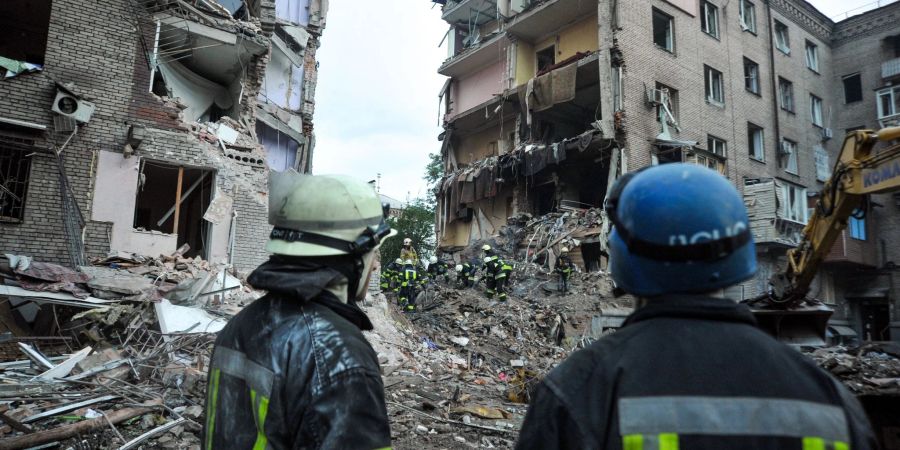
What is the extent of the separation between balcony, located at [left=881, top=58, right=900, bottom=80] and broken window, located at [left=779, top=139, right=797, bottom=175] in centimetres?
→ 528

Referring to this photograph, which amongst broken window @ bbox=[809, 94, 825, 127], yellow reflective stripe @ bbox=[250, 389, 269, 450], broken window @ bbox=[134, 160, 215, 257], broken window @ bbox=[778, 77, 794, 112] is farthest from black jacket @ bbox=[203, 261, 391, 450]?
broken window @ bbox=[809, 94, 825, 127]

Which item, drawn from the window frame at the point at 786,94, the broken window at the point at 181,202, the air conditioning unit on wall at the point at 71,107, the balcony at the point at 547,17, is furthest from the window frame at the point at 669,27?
the air conditioning unit on wall at the point at 71,107

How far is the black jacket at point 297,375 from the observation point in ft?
4.99

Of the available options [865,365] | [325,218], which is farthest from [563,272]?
[325,218]

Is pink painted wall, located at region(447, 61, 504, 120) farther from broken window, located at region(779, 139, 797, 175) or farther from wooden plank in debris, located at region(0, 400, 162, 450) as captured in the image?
wooden plank in debris, located at region(0, 400, 162, 450)

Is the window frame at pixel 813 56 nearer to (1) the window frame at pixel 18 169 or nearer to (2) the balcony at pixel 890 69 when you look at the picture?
(2) the balcony at pixel 890 69

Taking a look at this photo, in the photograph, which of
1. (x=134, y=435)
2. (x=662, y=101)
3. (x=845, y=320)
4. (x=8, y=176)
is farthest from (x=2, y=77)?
(x=845, y=320)

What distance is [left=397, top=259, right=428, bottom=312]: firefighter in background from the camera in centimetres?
1430

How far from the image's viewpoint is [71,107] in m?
9.68

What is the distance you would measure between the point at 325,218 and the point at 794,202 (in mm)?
23581

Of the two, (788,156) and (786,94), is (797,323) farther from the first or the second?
(786,94)

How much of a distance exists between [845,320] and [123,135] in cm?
2742

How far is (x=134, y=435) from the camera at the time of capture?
516cm

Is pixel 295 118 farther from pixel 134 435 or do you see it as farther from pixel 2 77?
pixel 134 435
